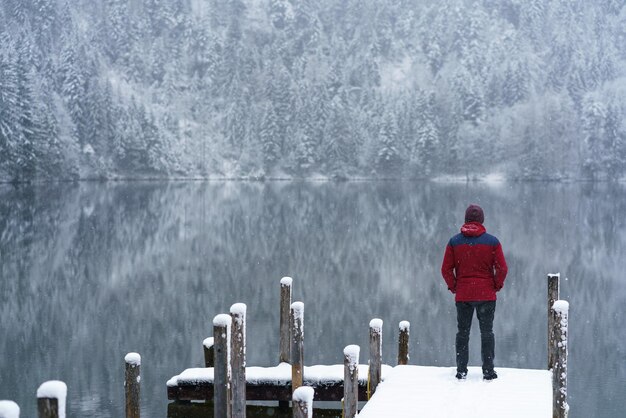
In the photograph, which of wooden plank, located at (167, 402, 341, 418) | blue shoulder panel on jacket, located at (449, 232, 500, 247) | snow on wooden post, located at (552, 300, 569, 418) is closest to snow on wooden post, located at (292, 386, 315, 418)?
snow on wooden post, located at (552, 300, 569, 418)

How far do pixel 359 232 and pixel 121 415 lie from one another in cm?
3603

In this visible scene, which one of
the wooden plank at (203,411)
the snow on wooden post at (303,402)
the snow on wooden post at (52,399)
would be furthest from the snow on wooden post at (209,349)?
the snow on wooden post at (52,399)

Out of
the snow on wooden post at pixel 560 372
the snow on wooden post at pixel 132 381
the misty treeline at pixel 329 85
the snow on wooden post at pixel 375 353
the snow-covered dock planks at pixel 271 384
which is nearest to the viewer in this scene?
the snow on wooden post at pixel 560 372

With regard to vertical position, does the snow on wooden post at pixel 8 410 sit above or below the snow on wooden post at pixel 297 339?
above

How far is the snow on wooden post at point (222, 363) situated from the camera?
9.98 m

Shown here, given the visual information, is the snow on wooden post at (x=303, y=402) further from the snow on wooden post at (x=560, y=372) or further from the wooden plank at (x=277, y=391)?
the wooden plank at (x=277, y=391)

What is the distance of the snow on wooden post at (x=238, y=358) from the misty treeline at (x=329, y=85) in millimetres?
101219

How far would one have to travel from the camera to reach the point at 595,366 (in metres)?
19.5

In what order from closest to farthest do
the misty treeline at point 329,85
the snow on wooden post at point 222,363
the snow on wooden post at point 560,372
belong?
the snow on wooden post at point 560,372, the snow on wooden post at point 222,363, the misty treeline at point 329,85

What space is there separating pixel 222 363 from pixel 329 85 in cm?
14029

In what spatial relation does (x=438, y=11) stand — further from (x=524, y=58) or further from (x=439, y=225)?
(x=439, y=225)

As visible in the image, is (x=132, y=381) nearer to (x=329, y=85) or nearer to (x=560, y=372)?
(x=560, y=372)

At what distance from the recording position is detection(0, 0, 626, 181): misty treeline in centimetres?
13225

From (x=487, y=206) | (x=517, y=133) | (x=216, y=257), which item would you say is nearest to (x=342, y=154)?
(x=517, y=133)
